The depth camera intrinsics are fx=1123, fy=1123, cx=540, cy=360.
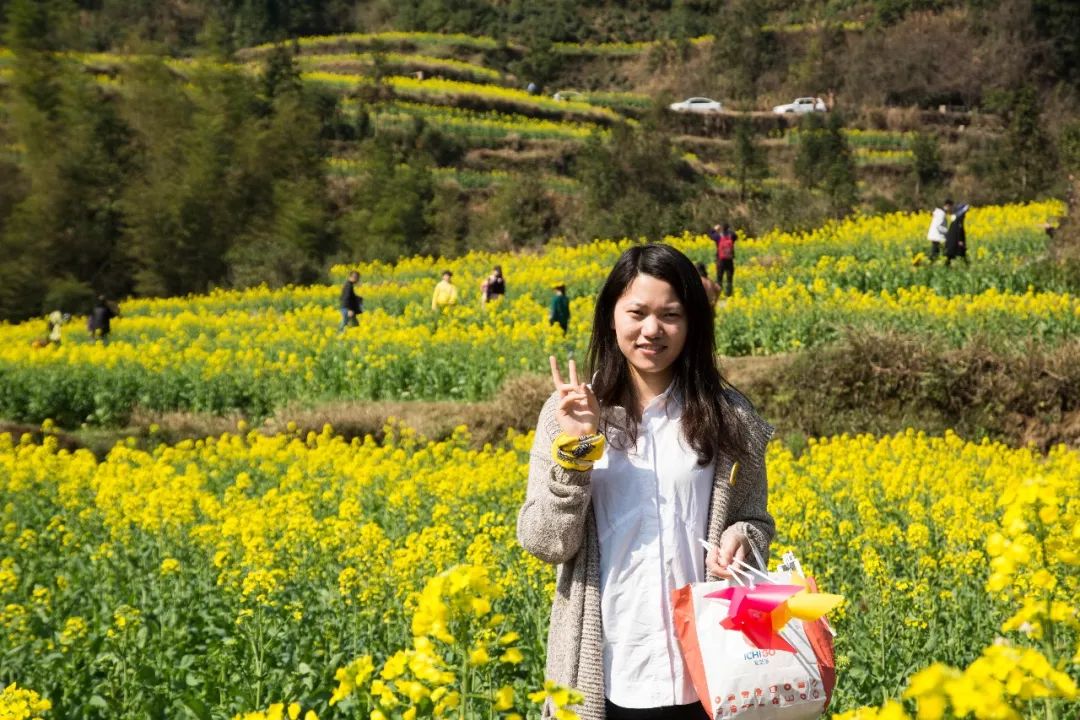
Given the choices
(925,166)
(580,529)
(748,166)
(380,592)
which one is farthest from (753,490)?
(925,166)

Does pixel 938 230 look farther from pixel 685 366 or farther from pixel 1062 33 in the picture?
pixel 1062 33

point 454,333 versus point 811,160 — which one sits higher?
point 811,160

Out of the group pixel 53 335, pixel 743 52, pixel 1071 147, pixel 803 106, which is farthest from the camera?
pixel 743 52

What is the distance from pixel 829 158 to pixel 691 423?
31.6m

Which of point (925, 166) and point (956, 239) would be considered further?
point (925, 166)

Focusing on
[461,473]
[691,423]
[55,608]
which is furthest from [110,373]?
[691,423]

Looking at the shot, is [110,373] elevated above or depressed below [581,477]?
below

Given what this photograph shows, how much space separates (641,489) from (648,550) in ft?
0.45

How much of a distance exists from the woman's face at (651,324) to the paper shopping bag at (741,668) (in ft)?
1.74

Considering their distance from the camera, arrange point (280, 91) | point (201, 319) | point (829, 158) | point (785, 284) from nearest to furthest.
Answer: point (785, 284) < point (201, 319) < point (829, 158) < point (280, 91)

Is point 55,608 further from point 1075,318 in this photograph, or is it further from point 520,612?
point 1075,318

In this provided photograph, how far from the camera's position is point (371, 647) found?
165 inches

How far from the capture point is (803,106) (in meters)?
47.7

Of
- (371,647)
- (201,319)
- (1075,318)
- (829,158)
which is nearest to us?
(371,647)
